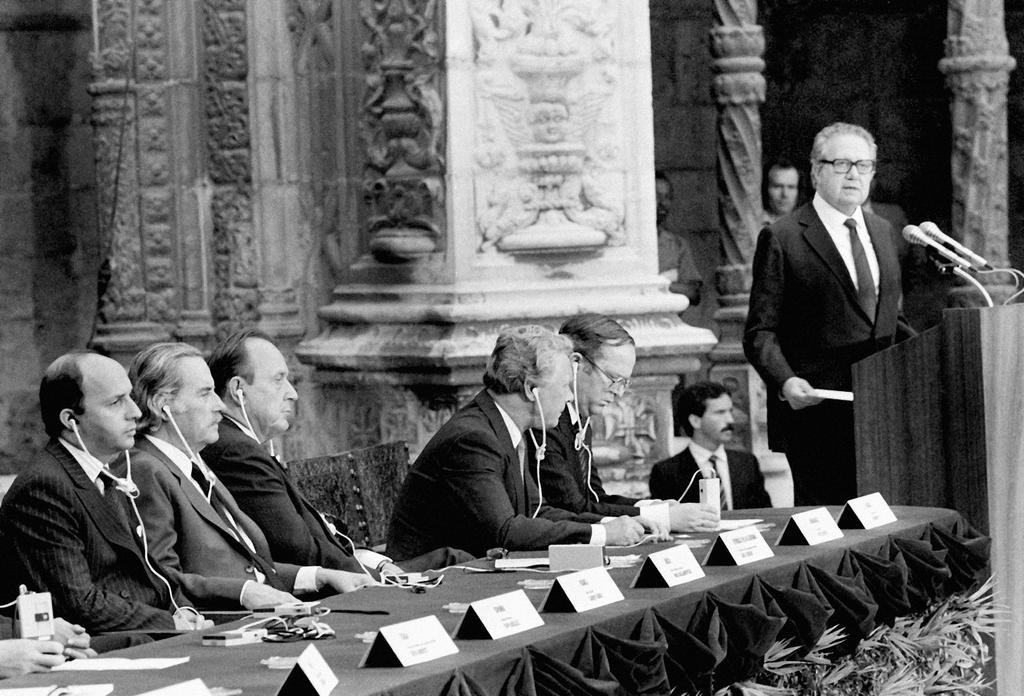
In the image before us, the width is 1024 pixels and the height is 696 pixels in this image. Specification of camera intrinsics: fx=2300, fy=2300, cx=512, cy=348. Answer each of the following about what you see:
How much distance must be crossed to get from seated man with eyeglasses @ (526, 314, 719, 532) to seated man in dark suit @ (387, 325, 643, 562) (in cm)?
25

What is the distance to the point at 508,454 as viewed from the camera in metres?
6.14

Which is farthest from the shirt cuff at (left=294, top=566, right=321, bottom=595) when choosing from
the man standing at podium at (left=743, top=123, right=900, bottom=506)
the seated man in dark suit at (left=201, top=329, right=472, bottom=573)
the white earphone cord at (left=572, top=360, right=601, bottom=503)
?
the man standing at podium at (left=743, top=123, right=900, bottom=506)

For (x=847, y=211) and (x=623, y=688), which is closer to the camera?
(x=623, y=688)

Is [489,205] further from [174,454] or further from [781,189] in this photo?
[781,189]

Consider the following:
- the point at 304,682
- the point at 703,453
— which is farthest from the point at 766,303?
the point at 304,682

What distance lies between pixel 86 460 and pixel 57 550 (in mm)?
230

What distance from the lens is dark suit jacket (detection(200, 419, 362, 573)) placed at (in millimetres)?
6008

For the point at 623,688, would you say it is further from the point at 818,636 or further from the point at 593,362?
the point at 593,362

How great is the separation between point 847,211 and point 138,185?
9.97 feet

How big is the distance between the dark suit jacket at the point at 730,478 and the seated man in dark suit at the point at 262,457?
225 centimetres

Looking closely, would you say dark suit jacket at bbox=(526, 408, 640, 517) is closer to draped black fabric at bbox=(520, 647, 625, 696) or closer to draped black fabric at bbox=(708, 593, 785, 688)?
draped black fabric at bbox=(708, 593, 785, 688)

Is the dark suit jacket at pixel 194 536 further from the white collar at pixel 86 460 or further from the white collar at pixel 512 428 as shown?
the white collar at pixel 512 428

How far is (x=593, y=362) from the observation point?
6.64m

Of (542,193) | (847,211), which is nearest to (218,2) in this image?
(542,193)
